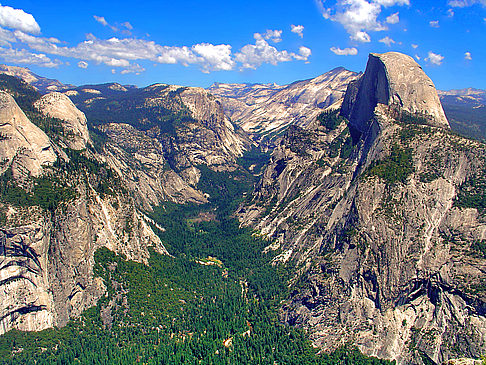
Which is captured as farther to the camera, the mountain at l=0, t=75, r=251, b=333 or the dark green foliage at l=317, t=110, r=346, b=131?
the dark green foliage at l=317, t=110, r=346, b=131

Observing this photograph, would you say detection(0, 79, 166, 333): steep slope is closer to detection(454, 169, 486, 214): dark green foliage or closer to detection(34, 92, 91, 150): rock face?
detection(34, 92, 91, 150): rock face

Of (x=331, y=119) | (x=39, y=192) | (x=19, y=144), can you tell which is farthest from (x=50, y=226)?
(x=331, y=119)

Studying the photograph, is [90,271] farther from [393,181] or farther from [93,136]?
[93,136]

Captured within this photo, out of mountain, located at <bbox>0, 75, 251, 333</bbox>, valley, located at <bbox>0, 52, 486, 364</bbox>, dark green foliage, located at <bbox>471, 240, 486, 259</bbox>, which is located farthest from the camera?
mountain, located at <bbox>0, 75, 251, 333</bbox>

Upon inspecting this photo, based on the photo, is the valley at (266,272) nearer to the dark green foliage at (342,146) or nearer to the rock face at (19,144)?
the rock face at (19,144)

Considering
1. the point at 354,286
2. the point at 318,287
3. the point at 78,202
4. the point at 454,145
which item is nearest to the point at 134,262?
the point at 78,202

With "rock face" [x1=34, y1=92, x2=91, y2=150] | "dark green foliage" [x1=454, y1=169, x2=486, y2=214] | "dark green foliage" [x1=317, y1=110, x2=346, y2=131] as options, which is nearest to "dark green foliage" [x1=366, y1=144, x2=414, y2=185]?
"dark green foliage" [x1=454, y1=169, x2=486, y2=214]

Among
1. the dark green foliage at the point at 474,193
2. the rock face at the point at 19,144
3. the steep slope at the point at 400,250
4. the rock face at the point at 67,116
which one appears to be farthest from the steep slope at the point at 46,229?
the dark green foliage at the point at 474,193
